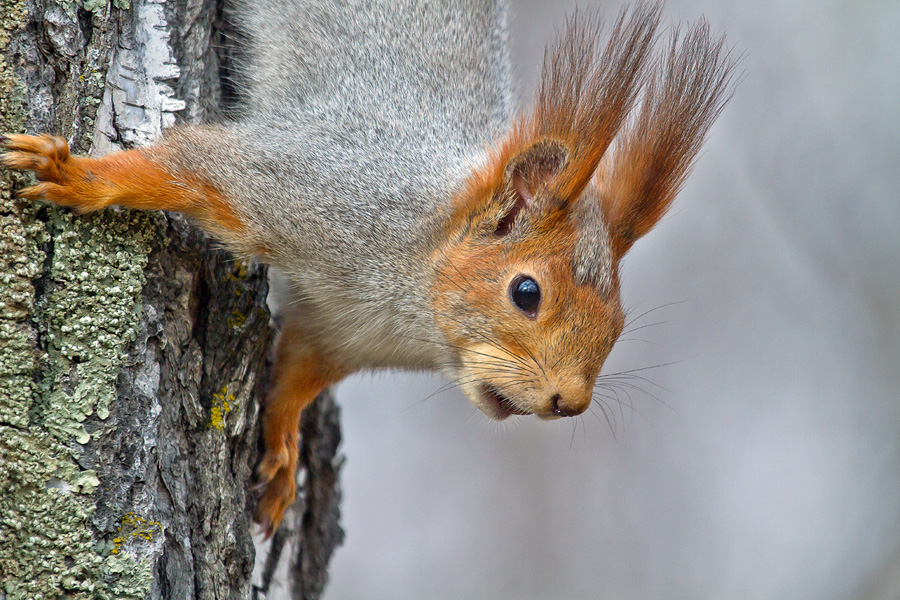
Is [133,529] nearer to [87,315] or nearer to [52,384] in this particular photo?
[52,384]

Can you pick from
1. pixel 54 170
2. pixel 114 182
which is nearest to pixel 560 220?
pixel 114 182

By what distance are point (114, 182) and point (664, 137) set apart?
1.28m

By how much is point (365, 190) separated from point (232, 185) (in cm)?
31

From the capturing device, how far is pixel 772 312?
397cm

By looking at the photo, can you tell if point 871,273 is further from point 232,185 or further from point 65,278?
point 65,278

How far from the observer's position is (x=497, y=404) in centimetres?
200

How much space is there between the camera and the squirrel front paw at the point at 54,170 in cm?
153

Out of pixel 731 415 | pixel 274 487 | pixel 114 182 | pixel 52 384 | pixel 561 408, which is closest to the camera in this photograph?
pixel 52 384

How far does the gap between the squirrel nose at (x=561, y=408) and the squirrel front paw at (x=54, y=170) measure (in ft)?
3.43

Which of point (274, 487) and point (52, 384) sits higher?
point (52, 384)

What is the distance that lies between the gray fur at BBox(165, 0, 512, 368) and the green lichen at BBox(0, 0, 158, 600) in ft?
1.12

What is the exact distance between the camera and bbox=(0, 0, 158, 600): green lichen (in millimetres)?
1485

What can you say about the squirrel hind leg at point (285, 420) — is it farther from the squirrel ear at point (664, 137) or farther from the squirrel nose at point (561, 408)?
the squirrel ear at point (664, 137)

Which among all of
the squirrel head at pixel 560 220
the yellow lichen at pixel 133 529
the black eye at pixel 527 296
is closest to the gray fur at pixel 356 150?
the squirrel head at pixel 560 220
